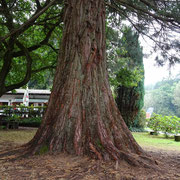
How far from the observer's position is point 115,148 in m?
3.46

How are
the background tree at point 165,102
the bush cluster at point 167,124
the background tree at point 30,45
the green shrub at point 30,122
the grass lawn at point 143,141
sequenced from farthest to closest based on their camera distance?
the background tree at point 165,102 → the green shrub at point 30,122 → the bush cluster at point 167,124 → the background tree at point 30,45 → the grass lawn at point 143,141

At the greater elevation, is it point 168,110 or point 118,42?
point 118,42

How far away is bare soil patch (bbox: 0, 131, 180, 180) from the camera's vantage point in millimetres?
2719

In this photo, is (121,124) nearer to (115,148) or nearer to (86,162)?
(115,148)

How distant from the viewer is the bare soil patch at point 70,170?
2.72 meters

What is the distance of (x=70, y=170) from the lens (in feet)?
9.47

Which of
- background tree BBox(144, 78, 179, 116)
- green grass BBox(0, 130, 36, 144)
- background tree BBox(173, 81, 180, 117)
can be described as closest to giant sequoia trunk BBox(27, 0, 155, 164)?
green grass BBox(0, 130, 36, 144)

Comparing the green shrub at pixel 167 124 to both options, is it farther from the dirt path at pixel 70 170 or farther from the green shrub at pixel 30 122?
the dirt path at pixel 70 170

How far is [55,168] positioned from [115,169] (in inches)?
35.6

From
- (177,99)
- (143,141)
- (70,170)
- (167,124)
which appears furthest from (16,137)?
(177,99)

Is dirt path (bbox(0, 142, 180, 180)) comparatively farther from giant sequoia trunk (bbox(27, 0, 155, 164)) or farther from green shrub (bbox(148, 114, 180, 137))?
green shrub (bbox(148, 114, 180, 137))

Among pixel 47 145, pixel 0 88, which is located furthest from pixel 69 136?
pixel 0 88

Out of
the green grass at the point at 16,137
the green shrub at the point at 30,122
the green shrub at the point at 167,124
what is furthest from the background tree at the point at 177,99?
the green grass at the point at 16,137

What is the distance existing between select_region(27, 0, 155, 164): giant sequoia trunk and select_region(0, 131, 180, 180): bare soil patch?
213 mm
